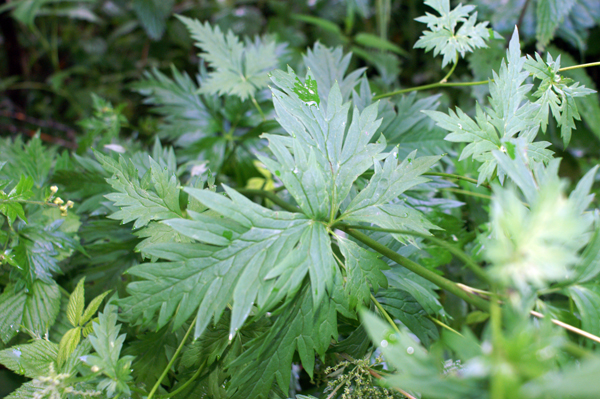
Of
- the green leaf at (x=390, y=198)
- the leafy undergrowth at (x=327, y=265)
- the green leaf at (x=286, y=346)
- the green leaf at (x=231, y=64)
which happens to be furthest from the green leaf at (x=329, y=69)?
the green leaf at (x=286, y=346)

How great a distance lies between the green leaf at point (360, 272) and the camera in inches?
27.2

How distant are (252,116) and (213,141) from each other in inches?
7.3

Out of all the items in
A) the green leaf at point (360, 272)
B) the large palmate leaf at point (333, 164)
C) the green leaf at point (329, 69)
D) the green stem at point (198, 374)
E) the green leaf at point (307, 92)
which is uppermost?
the green leaf at point (329, 69)

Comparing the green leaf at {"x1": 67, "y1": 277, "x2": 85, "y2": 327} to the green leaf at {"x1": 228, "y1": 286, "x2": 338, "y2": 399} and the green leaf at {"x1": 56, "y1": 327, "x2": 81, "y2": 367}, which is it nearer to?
the green leaf at {"x1": 56, "y1": 327, "x2": 81, "y2": 367}

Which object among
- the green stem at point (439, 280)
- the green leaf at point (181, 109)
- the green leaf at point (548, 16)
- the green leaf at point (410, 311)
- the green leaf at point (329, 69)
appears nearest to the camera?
the green stem at point (439, 280)

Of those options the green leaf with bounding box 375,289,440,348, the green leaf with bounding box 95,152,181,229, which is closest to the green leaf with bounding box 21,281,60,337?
the green leaf with bounding box 95,152,181,229

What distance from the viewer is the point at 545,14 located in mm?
1287

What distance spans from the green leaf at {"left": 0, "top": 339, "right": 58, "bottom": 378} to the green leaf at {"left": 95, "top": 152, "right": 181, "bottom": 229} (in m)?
0.30

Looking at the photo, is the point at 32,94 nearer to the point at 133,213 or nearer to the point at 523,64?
the point at 133,213

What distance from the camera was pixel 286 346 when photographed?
706mm

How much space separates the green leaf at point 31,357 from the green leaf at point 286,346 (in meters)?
0.39

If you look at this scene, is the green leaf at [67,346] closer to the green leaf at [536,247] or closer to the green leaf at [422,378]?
the green leaf at [422,378]

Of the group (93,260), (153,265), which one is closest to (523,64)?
(153,265)

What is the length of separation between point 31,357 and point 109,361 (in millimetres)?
268
